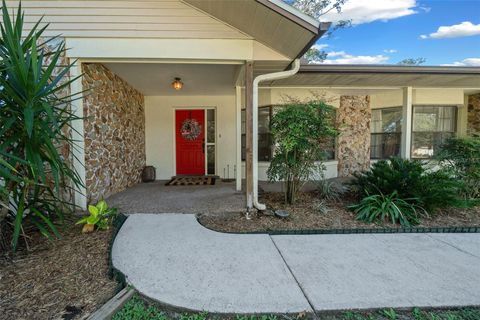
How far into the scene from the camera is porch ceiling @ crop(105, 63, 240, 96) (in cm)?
508

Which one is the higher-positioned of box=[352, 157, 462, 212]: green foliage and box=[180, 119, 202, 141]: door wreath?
box=[180, 119, 202, 141]: door wreath

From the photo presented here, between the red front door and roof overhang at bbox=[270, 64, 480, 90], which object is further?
the red front door

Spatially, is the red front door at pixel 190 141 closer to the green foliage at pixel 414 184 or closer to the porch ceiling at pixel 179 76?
the porch ceiling at pixel 179 76

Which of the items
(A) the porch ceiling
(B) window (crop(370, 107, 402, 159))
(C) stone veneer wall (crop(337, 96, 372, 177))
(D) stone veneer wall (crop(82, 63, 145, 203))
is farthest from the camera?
(B) window (crop(370, 107, 402, 159))

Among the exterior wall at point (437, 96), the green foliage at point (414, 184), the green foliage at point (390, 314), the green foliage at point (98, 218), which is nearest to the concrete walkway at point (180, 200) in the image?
the green foliage at point (98, 218)

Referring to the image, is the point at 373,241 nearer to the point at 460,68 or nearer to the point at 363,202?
the point at 363,202

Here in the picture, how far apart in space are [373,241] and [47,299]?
3.58 metres

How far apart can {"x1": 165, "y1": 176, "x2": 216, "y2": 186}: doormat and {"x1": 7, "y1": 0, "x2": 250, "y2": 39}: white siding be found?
3711 mm

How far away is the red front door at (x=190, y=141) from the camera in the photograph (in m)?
7.90

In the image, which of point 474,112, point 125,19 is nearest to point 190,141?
point 125,19

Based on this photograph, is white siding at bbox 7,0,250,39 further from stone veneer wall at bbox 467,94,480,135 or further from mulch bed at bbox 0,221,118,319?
stone veneer wall at bbox 467,94,480,135

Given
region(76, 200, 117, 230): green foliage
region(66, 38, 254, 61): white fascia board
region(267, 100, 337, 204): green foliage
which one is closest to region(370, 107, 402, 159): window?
region(267, 100, 337, 204): green foliage

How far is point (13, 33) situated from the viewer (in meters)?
2.70

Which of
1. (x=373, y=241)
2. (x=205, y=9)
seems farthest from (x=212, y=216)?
(x=205, y=9)
